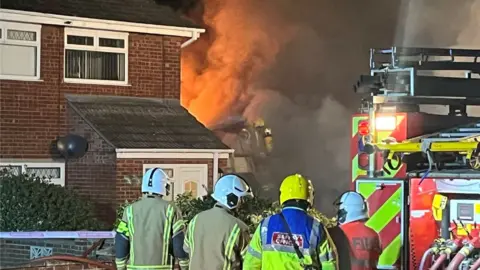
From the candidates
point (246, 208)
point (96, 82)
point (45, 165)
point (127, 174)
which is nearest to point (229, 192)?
point (246, 208)

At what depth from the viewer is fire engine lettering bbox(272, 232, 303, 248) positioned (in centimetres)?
499

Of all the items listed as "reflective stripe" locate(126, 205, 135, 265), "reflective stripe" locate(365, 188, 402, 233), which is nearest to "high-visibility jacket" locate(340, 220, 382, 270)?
"reflective stripe" locate(365, 188, 402, 233)

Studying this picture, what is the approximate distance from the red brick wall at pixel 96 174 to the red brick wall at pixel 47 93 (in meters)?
0.48

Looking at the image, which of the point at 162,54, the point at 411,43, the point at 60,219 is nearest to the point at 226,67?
the point at 162,54

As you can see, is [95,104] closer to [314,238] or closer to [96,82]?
[96,82]

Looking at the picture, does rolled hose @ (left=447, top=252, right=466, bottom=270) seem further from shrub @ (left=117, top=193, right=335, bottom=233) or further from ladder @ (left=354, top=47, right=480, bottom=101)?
shrub @ (left=117, top=193, right=335, bottom=233)

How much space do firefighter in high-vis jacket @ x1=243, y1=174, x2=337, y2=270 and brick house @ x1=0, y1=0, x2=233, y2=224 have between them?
35.1 ft

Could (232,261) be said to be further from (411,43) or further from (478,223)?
(411,43)

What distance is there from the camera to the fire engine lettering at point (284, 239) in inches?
196

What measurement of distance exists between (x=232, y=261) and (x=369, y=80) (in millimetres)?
2254

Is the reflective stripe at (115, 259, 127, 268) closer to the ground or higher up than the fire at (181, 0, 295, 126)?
closer to the ground

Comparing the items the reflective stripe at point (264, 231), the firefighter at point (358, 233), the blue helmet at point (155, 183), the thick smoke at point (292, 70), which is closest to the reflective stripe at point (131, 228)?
the blue helmet at point (155, 183)

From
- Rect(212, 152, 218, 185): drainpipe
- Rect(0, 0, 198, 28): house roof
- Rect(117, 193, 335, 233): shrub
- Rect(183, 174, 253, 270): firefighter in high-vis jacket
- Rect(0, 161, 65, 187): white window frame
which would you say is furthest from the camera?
Rect(212, 152, 218, 185): drainpipe

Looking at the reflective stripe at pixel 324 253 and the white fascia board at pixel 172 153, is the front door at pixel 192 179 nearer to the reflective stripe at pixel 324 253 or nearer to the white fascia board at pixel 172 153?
the white fascia board at pixel 172 153
